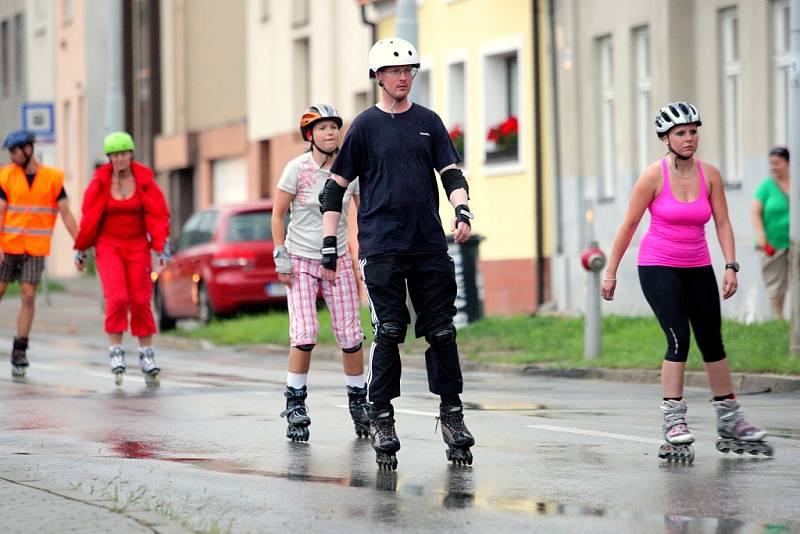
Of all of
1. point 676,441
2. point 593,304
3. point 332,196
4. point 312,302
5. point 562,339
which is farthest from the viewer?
point 562,339

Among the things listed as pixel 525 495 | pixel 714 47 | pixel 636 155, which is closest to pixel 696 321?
pixel 525 495

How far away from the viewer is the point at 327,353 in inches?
815

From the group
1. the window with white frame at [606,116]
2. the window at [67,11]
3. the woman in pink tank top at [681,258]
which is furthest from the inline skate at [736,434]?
the window at [67,11]

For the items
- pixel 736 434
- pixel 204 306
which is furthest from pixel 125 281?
pixel 204 306

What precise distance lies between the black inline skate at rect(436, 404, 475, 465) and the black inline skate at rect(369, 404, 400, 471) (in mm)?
258

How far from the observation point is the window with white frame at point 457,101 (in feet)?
97.9

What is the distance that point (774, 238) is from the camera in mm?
18984

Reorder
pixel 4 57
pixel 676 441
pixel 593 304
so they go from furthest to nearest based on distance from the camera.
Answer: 1. pixel 4 57
2. pixel 593 304
3. pixel 676 441

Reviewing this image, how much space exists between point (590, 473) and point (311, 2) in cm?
2778

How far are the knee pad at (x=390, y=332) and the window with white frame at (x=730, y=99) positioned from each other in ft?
43.3

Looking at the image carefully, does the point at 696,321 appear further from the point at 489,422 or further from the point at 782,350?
the point at 782,350

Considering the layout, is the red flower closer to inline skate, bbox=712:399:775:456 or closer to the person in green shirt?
the person in green shirt

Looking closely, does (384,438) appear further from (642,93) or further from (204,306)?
(204,306)

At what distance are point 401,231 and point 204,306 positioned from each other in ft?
53.0
